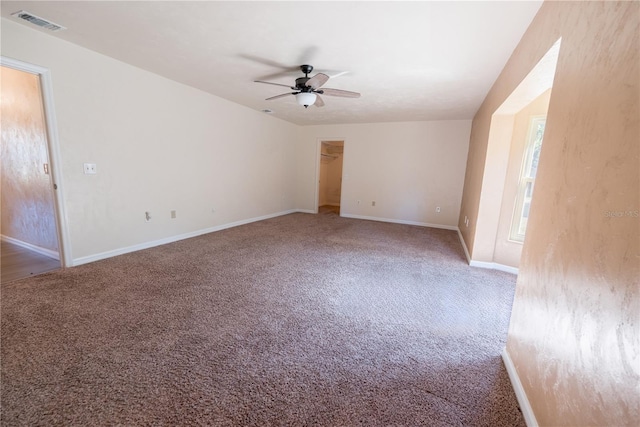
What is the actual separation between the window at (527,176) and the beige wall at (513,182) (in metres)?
0.04

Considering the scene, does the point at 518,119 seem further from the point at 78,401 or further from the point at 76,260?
the point at 76,260

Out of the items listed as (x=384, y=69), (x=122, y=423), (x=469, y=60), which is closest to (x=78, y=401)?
(x=122, y=423)

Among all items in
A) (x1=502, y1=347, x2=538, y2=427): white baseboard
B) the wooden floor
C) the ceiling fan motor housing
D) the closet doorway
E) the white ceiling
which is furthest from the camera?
the closet doorway

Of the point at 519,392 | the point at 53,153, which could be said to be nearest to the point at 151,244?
the point at 53,153

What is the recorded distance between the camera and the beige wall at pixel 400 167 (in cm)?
554

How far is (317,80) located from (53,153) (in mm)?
2862

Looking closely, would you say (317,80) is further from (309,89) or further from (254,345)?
(254,345)

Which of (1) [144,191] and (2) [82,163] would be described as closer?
(2) [82,163]

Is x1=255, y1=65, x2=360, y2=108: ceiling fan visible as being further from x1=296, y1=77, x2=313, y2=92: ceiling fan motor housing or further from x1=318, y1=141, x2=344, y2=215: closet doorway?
x1=318, y1=141, x2=344, y2=215: closet doorway

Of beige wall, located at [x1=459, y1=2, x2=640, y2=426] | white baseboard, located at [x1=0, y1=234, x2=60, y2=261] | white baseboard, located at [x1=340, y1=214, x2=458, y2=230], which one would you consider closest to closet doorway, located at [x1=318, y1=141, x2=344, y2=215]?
white baseboard, located at [x1=340, y1=214, x2=458, y2=230]

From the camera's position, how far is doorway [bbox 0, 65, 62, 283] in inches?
114

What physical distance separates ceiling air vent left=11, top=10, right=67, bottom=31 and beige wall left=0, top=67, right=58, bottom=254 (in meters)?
0.80

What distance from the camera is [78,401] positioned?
1315 millimetres

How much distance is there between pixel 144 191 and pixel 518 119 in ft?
15.9
